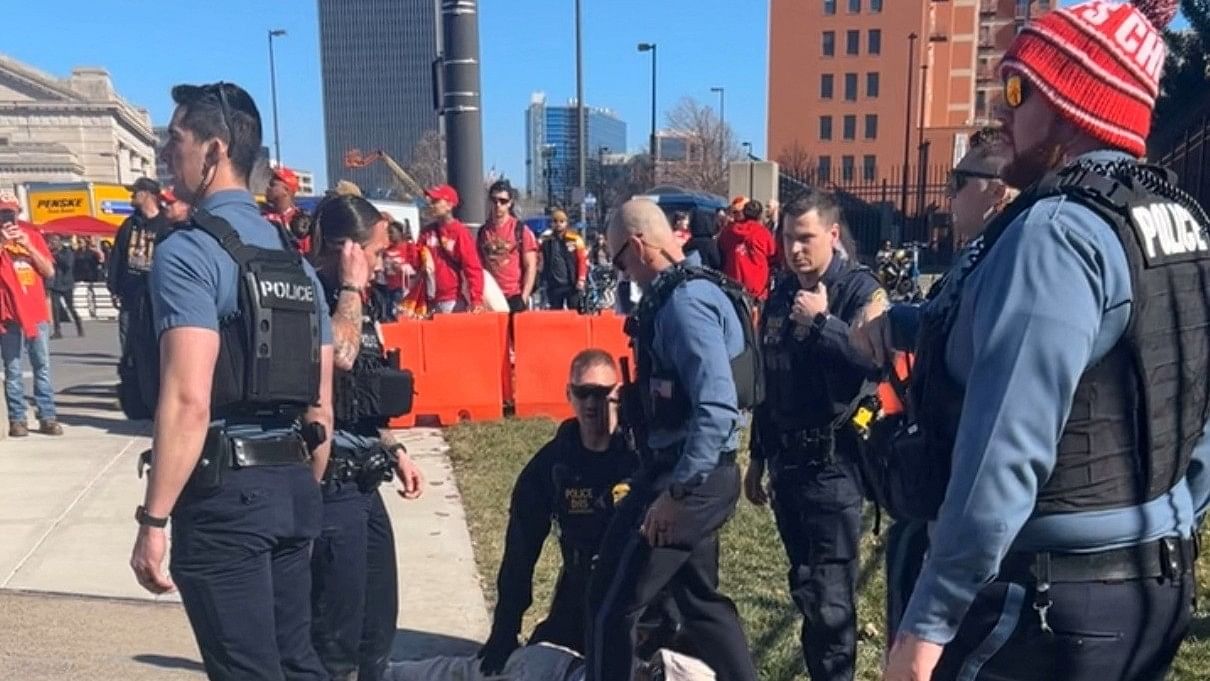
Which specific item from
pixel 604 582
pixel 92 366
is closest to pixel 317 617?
→ pixel 604 582

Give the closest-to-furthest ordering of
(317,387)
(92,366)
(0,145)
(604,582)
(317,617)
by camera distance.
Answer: (317,387)
(604,582)
(317,617)
(92,366)
(0,145)

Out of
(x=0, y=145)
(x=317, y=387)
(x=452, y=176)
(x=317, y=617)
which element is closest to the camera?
(x=317, y=387)

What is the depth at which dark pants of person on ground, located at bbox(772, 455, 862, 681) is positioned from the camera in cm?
348

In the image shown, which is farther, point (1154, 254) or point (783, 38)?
point (783, 38)

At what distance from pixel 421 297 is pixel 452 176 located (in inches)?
48.4

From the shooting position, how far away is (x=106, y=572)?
5031 mm

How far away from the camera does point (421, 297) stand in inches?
372

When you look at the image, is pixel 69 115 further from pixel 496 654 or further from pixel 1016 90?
pixel 1016 90

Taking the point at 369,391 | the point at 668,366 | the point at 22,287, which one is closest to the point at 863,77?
the point at 22,287

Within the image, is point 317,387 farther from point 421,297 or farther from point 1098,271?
point 421,297

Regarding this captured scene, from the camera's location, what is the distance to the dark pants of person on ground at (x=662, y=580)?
3.17 m

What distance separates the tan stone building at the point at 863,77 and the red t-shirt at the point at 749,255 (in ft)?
193

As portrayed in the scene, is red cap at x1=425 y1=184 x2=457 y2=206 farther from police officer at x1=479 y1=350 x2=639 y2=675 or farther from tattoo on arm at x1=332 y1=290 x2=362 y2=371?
tattoo on arm at x1=332 y1=290 x2=362 y2=371

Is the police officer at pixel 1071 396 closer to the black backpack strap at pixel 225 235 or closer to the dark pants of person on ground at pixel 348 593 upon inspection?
the black backpack strap at pixel 225 235
